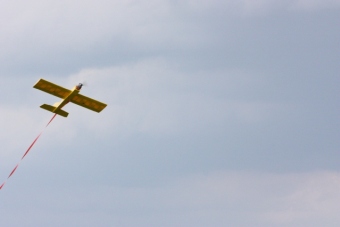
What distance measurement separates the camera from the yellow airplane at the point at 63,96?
140m

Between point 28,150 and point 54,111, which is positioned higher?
point 54,111

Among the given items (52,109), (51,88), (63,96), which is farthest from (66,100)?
(51,88)

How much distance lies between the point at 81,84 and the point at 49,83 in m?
5.09

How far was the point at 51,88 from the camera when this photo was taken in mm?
140250

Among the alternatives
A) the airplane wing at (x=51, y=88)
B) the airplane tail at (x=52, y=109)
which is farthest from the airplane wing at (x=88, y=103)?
the airplane tail at (x=52, y=109)

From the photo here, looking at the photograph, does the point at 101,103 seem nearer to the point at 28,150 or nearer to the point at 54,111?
the point at 54,111

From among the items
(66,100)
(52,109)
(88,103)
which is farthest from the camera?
(88,103)

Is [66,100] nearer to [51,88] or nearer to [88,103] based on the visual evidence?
[51,88]

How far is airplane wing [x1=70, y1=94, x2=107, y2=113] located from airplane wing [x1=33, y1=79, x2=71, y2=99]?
6.02 ft

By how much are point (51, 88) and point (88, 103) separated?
23.2 feet

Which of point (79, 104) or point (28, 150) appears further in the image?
point (79, 104)

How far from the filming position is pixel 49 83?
13975 centimetres

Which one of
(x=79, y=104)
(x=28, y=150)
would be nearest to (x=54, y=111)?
(x=79, y=104)

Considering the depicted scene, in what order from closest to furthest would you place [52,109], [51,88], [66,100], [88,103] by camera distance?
[51,88] < [66,100] < [52,109] < [88,103]
